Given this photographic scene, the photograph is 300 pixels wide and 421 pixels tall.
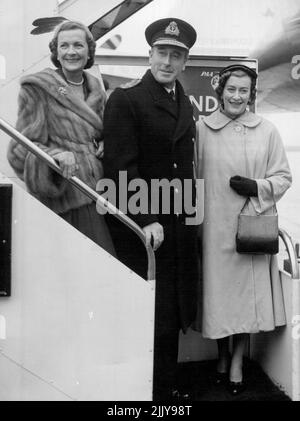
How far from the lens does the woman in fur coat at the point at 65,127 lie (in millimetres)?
2549

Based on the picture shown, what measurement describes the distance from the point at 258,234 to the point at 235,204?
7.1 inches

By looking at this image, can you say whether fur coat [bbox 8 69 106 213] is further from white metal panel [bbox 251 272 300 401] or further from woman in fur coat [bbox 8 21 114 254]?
white metal panel [bbox 251 272 300 401]

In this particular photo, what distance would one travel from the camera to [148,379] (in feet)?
8.34

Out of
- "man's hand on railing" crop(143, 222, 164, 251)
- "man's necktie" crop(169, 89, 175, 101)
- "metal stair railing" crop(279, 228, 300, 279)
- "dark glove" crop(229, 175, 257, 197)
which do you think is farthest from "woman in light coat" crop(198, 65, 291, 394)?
"man's hand on railing" crop(143, 222, 164, 251)

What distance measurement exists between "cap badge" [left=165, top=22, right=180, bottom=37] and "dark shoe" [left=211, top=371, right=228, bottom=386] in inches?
64.7

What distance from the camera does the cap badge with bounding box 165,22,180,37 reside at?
2.72 metres

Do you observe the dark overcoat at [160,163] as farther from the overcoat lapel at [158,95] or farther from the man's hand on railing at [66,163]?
the man's hand on railing at [66,163]

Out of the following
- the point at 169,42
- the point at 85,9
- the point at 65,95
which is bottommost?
the point at 65,95

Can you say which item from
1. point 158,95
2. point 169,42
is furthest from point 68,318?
point 169,42

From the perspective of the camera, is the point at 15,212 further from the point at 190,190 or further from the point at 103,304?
the point at 190,190

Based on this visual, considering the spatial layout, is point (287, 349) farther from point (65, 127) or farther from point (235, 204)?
point (65, 127)

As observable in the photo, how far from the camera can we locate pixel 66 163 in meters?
2.42

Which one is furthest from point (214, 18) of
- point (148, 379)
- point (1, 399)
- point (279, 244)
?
point (1, 399)

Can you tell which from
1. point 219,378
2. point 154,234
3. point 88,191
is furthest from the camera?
point 219,378
